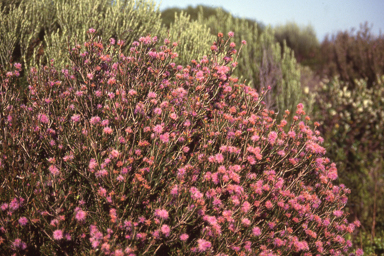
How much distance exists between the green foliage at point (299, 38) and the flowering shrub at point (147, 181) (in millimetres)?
17704

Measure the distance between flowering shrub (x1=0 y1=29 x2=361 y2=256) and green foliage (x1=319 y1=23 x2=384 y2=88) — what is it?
832 cm

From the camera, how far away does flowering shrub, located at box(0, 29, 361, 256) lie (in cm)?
238

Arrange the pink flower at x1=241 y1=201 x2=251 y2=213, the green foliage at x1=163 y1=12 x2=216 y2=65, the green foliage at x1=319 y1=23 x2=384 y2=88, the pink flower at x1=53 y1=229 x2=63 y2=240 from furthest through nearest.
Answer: the green foliage at x1=319 y1=23 x2=384 y2=88, the green foliage at x1=163 y1=12 x2=216 y2=65, the pink flower at x1=241 y1=201 x2=251 y2=213, the pink flower at x1=53 y1=229 x2=63 y2=240

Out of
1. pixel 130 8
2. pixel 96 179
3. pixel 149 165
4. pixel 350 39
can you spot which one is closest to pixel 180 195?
pixel 149 165

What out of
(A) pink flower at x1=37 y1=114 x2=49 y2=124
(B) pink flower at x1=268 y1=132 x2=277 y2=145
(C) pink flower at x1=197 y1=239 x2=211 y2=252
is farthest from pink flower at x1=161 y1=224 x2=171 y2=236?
(A) pink flower at x1=37 y1=114 x2=49 y2=124

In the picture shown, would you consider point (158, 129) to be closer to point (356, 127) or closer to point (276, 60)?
point (276, 60)

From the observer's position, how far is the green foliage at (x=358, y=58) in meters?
10.1

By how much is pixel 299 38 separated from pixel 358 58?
10253 millimetres

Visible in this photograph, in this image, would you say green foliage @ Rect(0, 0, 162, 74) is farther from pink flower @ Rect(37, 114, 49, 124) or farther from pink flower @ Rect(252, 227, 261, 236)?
pink flower @ Rect(252, 227, 261, 236)

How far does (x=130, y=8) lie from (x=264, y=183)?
5089 millimetres

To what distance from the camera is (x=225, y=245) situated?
96.8 inches

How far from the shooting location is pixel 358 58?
1060 cm

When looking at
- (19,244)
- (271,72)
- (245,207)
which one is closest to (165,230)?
(245,207)

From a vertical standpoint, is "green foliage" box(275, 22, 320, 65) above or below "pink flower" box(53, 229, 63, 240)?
above
